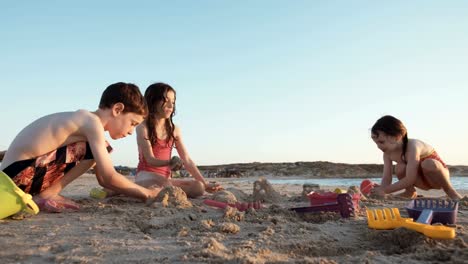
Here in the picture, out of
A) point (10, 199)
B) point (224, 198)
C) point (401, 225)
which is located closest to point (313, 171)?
point (224, 198)

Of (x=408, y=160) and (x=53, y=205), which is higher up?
(x=408, y=160)

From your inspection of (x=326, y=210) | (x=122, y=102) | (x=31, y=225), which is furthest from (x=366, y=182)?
A: (x=31, y=225)

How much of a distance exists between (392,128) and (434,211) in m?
2.25

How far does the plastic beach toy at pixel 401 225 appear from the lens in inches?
80.5

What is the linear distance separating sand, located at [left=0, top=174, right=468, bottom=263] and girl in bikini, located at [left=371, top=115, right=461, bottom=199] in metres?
1.80

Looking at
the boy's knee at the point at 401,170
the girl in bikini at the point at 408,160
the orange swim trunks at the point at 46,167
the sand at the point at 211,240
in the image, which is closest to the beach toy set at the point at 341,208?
the sand at the point at 211,240

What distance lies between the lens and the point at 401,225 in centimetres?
229

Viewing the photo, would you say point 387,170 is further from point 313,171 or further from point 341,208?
point 313,171

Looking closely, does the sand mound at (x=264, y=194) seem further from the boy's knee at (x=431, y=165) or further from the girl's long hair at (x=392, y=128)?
the boy's knee at (x=431, y=165)

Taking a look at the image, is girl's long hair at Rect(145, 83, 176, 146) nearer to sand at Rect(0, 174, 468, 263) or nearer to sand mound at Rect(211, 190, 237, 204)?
sand mound at Rect(211, 190, 237, 204)

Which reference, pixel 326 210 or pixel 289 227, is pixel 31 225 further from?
pixel 326 210

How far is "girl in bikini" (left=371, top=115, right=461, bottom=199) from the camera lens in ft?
15.3

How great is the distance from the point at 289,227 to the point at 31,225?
5.17 feet

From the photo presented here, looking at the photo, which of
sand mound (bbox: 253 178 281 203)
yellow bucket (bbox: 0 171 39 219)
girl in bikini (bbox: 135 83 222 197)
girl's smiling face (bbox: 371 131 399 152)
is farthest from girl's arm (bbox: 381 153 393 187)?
yellow bucket (bbox: 0 171 39 219)
